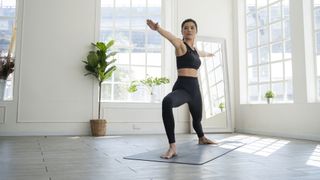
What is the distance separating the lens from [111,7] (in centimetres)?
604

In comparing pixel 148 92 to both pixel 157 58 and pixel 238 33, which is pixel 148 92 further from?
pixel 238 33

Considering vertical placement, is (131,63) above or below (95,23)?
below

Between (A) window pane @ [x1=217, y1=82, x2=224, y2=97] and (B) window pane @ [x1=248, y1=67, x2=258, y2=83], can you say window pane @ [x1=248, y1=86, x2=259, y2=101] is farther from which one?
(A) window pane @ [x1=217, y1=82, x2=224, y2=97]

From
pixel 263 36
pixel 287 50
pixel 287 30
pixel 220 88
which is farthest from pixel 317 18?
pixel 220 88

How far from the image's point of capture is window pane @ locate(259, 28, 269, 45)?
19.2 ft

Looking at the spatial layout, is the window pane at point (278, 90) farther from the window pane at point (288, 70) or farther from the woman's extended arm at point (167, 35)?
the woman's extended arm at point (167, 35)

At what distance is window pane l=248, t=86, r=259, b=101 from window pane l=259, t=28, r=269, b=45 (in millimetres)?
927

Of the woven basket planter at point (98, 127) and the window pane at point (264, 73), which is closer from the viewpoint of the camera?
the woven basket planter at point (98, 127)

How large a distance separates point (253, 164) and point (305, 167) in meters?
0.39

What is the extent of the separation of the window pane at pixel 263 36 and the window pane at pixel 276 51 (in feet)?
0.85

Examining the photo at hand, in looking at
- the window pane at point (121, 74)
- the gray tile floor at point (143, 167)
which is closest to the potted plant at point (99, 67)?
the window pane at point (121, 74)

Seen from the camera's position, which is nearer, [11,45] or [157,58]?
[11,45]

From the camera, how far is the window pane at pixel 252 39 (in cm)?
623

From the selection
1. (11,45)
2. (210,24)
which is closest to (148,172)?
(11,45)
